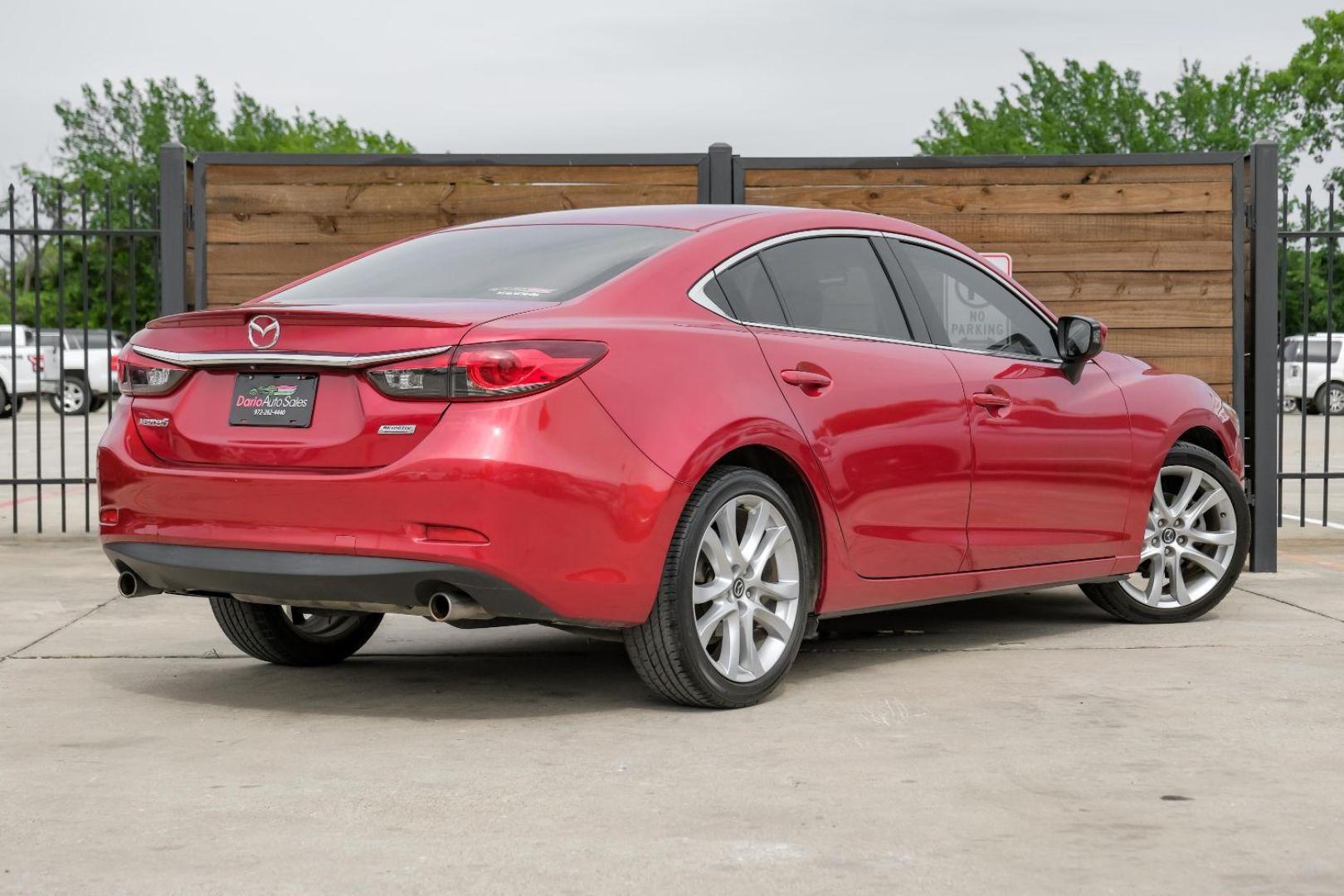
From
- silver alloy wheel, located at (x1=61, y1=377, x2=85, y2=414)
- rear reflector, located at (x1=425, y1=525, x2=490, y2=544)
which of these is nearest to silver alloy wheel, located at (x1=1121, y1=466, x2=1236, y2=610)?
rear reflector, located at (x1=425, y1=525, x2=490, y2=544)

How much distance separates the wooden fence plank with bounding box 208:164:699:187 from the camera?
10.0m

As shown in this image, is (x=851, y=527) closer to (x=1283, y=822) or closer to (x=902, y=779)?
(x=902, y=779)

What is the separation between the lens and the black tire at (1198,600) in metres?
7.56

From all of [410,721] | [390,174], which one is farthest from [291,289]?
[390,174]

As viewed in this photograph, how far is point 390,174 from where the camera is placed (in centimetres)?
1007

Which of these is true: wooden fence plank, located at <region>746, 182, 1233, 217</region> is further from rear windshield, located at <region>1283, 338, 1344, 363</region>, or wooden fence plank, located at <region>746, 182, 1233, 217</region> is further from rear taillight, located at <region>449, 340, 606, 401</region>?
rear windshield, located at <region>1283, 338, 1344, 363</region>

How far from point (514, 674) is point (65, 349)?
71.8 ft

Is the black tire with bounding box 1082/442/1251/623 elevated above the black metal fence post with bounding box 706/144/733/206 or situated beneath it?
situated beneath

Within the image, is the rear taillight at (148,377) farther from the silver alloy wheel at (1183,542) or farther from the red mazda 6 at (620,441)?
the silver alloy wheel at (1183,542)

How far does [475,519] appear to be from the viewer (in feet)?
16.1

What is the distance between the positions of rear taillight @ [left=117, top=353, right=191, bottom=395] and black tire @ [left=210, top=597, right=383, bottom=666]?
883 millimetres

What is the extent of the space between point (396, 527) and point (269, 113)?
75.0m

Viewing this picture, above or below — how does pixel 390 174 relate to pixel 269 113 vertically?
below

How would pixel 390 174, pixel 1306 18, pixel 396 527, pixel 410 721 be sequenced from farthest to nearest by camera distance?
pixel 1306 18, pixel 390 174, pixel 410 721, pixel 396 527
